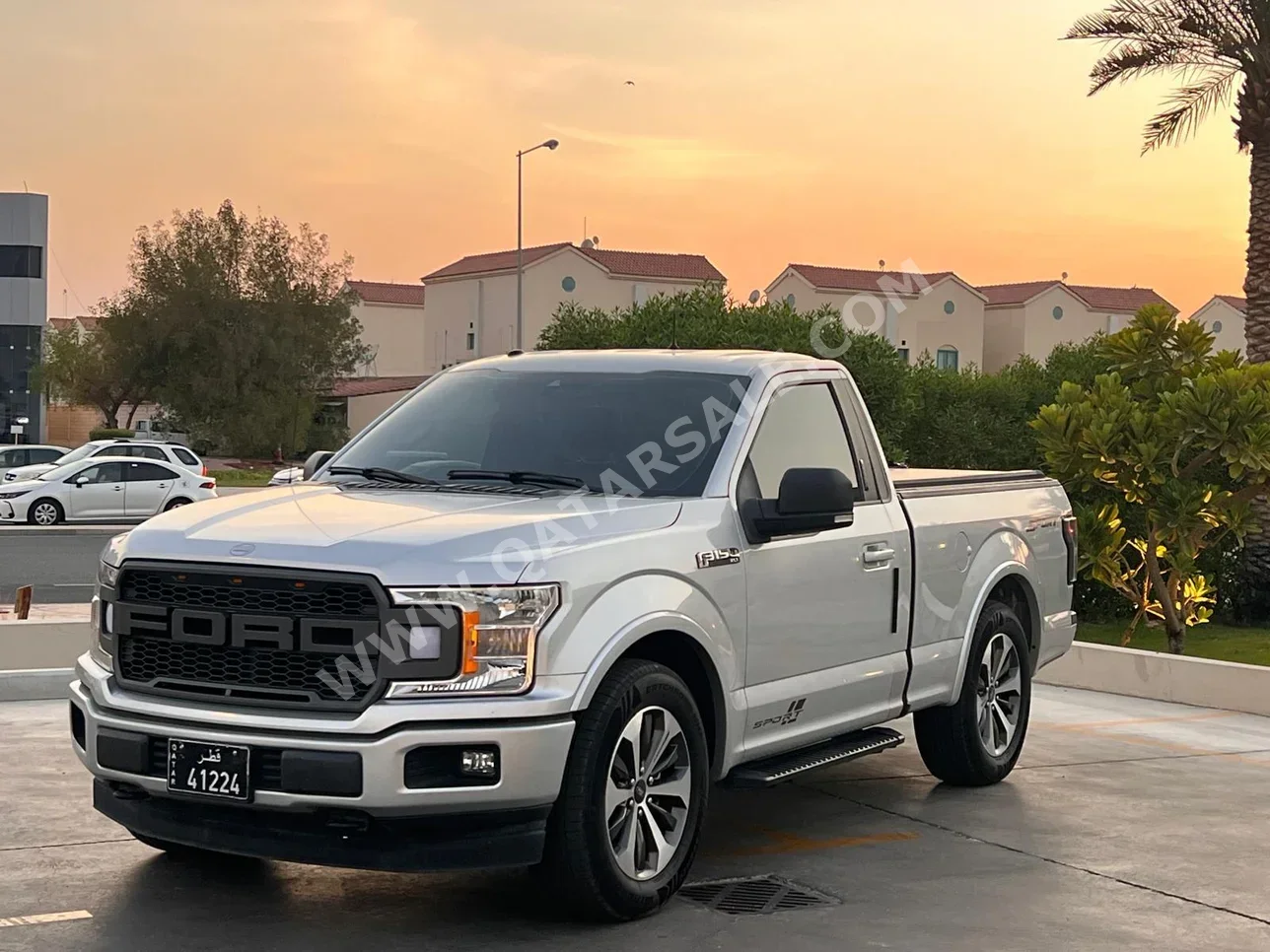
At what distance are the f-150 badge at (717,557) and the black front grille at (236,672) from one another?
145 cm

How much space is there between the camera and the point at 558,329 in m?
48.2

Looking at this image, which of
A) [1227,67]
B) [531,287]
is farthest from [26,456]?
[531,287]

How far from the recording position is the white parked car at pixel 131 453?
33500mm

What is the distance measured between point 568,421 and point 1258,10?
18.1m

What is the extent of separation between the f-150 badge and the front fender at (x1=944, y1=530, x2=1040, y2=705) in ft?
6.91

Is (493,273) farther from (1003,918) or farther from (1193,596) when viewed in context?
(1003,918)

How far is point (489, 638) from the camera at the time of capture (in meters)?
5.51

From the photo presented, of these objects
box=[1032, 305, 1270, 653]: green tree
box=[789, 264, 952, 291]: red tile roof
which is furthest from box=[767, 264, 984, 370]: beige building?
box=[1032, 305, 1270, 653]: green tree

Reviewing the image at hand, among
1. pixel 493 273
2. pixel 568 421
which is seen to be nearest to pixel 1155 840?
pixel 568 421

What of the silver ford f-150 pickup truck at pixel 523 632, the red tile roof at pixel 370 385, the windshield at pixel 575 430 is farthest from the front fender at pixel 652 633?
the red tile roof at pixel 370 385

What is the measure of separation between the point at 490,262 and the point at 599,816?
86.8 m

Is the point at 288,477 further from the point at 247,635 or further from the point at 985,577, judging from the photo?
the point at 985,577

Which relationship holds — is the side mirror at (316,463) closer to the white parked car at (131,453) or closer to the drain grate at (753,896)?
the drain grate at (753,896)

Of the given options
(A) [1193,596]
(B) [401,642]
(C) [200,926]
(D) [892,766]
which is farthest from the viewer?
(A) [1193,596]
